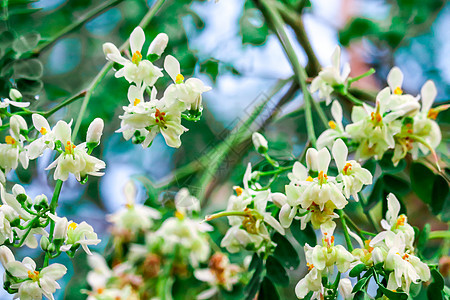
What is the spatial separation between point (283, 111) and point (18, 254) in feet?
1.89

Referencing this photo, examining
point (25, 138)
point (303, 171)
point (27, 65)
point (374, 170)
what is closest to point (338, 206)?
point (303, 171)

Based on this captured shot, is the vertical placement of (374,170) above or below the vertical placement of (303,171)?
below

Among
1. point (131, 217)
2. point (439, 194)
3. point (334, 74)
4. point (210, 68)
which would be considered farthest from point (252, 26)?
point (131, 217)

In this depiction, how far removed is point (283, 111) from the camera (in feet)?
3.75

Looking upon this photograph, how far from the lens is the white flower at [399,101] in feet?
2.19

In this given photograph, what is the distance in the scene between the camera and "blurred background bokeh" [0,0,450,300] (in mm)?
936

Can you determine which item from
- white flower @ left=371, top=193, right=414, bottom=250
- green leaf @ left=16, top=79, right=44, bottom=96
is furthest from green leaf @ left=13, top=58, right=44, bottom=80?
white flower @ left=371, top=193, right=414, bottom=250

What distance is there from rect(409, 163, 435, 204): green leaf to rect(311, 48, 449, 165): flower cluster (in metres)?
0.04

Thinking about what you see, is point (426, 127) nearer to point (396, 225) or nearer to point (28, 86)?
point (396, 225)

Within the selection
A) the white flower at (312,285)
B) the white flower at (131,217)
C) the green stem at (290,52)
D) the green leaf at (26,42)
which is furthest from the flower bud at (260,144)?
the green leaf at (26,42)

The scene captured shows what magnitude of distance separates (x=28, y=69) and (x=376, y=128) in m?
0.52

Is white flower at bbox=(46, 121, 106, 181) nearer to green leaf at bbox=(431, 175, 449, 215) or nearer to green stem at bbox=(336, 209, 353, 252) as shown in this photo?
green stem at bbox=(336, 209, 353, 252)

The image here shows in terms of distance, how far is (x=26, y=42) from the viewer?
0.87 meters

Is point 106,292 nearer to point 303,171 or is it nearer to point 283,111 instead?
point 303,171
